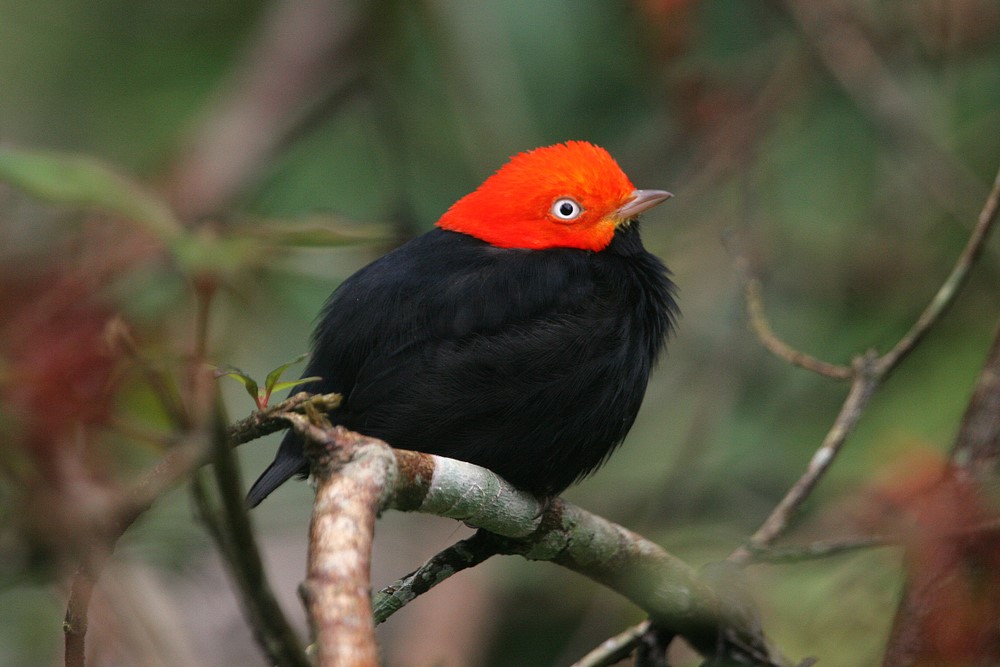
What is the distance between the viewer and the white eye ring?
4.21 metres

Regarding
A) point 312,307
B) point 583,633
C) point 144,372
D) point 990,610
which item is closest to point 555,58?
point 312,307

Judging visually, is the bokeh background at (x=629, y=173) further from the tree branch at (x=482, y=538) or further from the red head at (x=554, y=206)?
the tree branch at (x=482, y=538)

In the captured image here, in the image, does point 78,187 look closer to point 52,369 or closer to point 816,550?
point 52,369

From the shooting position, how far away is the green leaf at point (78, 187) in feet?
5.01

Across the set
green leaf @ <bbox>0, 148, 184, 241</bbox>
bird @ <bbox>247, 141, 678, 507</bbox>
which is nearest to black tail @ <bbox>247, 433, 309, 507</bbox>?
bird @ <bbox>247, 141, 678, 507</bbox>

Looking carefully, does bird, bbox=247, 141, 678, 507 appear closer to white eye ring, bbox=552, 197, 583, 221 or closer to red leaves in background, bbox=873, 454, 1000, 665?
white eye ring, bbox=552, 197, 583, 221

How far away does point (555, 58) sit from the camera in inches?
260

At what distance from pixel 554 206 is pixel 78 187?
2791 millimetres

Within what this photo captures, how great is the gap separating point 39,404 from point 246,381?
34 cm

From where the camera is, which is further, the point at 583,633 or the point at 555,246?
the point at 583,633

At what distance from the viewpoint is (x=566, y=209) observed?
4.21 metres

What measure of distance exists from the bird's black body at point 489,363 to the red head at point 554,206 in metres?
0.34

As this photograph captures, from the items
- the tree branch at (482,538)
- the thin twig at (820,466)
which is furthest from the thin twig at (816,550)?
the tree branch at (482,538)

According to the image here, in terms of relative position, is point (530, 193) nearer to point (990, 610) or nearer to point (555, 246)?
point (555, 246)
